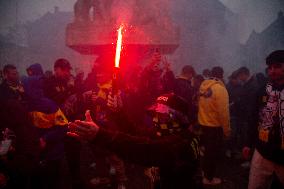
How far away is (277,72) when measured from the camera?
3.74 meters

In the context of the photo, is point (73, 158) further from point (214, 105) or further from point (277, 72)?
point (277, 72)

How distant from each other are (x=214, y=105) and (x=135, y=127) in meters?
3.16

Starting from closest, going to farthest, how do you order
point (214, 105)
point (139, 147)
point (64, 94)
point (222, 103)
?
1. point (139, 147)
2. point (64, 94)
3. point (222, 103)
4. point (214, 105)

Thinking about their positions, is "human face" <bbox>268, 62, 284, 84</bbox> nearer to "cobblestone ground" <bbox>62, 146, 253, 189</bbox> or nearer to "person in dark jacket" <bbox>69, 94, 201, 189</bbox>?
"person in dark jacket" <bbox>69, 94, 201, 189</bbox>

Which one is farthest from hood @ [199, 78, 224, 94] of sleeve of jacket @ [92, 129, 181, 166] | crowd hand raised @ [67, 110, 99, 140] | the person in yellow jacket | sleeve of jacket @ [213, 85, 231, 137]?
crowd hand raised @ [67, 110, 99, 140]

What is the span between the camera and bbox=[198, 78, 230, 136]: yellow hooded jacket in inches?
231

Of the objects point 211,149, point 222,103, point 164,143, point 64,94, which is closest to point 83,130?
point 164,143

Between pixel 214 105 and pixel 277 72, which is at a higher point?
pixel 277 72

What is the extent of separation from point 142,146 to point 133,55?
25.2 feet

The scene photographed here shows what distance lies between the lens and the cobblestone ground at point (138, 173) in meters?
6.02

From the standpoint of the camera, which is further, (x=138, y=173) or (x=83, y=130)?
(x=138, y=173)

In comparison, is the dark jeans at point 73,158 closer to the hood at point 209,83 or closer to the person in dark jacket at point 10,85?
the person in dark jacket at point 10,85

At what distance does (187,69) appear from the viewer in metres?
7.32

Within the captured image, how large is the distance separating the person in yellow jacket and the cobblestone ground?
381 millimetres
